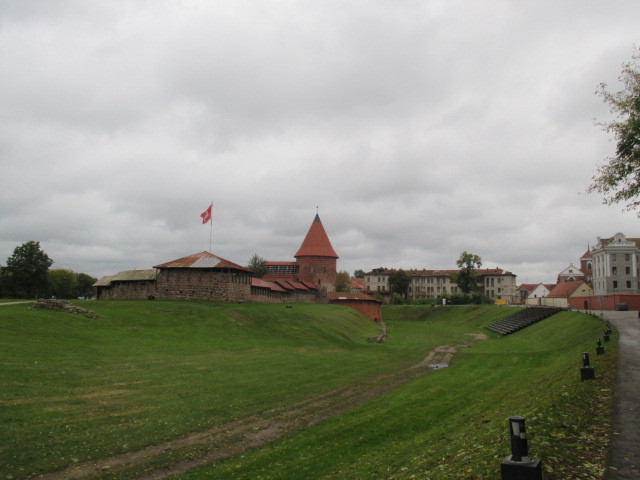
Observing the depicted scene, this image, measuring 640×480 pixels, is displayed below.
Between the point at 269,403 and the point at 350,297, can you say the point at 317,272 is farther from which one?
the point at 269,403

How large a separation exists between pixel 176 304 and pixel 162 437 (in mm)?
32165

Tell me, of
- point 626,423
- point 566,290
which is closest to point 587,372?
point 626,423

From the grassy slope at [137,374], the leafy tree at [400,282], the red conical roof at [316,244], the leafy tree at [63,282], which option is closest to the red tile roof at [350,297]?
the red conical roof at [316,244]

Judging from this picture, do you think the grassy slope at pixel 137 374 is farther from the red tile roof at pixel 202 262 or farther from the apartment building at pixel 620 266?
the apartment building at pixel 620 266

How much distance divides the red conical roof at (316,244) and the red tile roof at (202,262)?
44.7 metres

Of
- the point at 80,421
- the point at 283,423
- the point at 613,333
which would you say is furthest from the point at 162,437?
the point at 613,333

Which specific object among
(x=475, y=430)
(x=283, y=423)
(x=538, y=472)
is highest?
(x=538, y=472)

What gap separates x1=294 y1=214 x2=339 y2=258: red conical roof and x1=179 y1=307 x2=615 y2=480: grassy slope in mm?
79626

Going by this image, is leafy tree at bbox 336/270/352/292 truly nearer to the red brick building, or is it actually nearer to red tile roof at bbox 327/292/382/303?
the red brick building

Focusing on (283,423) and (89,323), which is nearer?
(283,423)

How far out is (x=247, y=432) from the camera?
14.2 metres

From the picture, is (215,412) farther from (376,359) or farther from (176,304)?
(176,304)

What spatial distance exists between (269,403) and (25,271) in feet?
Answer: 260

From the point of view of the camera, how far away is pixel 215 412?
16.0m
